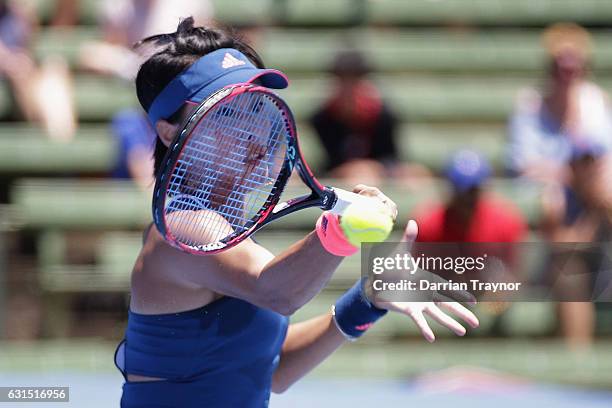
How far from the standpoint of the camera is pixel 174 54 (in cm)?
242

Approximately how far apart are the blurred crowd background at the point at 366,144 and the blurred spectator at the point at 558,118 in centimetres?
1

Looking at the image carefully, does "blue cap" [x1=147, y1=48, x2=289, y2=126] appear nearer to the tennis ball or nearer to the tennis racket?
the tennis racket

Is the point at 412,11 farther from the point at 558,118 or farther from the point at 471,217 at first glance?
the point at 471,217

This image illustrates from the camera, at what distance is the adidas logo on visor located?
239 centimetres

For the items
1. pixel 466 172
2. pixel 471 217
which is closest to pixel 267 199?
pixel 466 172

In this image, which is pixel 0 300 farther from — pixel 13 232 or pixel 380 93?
pixel 380 93

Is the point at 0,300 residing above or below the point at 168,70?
below

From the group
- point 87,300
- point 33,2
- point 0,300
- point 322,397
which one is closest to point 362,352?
point 322,397

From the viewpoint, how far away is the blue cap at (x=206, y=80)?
235 centimetres

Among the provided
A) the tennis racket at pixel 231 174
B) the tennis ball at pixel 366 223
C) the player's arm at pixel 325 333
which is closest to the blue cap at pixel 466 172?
the player's arm at pixel 325 333

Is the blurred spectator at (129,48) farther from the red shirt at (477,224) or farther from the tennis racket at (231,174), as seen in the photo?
the tennis racket at (231,174)

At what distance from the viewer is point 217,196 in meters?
2.40

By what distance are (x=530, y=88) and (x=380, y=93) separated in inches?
45.8

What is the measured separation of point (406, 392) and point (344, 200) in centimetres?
306
